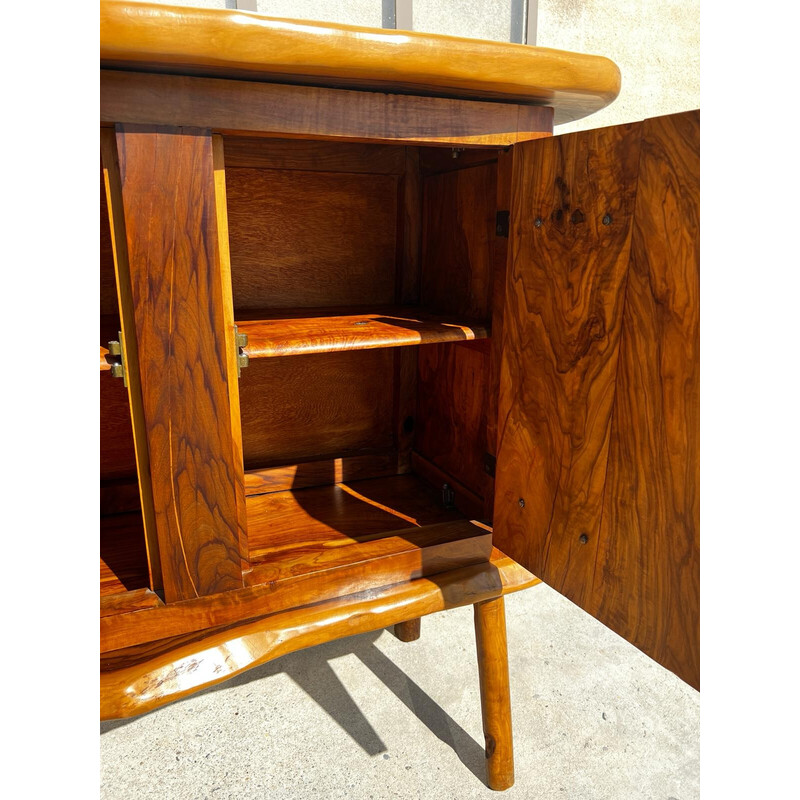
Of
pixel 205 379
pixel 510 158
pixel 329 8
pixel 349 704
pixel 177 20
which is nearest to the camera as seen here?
pixel 177 20

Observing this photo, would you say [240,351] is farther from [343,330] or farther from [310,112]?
[310,112]

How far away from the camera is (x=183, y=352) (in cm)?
68

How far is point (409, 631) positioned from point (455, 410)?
2.14ft

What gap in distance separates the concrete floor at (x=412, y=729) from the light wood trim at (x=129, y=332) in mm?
554

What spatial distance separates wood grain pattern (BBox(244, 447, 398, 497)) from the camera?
1.11 meters

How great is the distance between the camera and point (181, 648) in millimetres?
729

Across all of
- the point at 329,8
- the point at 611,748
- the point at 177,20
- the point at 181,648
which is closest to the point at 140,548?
the point at 181,648

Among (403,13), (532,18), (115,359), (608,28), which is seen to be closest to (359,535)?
(115,359)

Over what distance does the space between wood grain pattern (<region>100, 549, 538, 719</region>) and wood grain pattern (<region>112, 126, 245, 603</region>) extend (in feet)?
0.23

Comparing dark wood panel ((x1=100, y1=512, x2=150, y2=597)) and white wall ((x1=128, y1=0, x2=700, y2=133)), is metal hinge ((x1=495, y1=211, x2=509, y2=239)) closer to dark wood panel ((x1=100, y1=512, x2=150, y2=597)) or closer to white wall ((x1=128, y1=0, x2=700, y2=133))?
dark wood panel ((x1=100, y1=512, x2=150, y2=597))

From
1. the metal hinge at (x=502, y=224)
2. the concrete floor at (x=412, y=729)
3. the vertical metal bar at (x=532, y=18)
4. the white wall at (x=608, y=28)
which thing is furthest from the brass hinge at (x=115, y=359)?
the vertical metal bar at (x=532, y=18)

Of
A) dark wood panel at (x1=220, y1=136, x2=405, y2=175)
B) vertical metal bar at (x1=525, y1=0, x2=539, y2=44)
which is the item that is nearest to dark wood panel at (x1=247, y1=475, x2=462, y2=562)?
dark wood panel at (x1=220, y1=136, x2=405, y2=175)

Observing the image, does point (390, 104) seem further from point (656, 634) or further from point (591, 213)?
point (656, 634)

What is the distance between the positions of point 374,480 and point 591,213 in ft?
2.32
